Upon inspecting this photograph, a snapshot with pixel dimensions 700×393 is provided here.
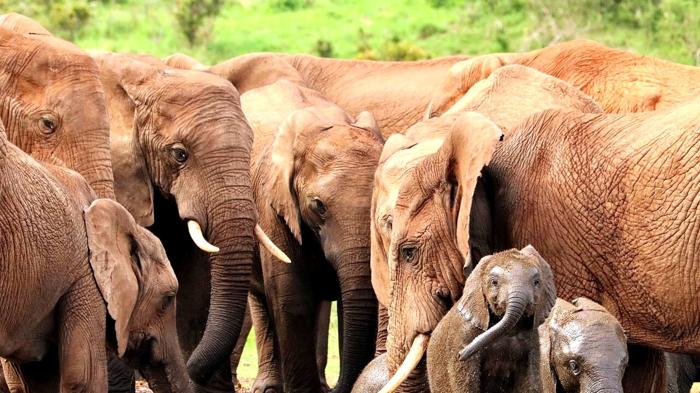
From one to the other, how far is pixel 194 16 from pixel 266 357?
13.1 m

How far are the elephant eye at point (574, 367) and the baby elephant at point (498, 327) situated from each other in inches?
8.5

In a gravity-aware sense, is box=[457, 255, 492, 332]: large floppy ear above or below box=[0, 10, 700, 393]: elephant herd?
above

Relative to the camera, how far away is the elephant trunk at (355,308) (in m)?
8.61

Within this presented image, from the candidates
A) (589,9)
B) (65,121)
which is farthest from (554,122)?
(589,9)

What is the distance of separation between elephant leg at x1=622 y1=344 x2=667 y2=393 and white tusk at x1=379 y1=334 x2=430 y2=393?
106 centimetres

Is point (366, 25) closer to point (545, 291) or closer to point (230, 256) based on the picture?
point (230, 256)

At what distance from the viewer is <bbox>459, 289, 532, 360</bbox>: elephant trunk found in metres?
5.75

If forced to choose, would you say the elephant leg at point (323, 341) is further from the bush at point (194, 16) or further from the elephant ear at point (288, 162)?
the bush at point (194, 16)

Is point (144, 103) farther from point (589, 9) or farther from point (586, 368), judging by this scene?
point (589, 9)

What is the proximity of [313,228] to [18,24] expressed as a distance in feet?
5.52

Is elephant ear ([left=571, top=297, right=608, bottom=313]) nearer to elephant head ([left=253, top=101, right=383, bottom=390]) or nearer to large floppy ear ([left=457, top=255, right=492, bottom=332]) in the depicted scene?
large floppy ear ([left=457, top=255, right=492, bottom=332])

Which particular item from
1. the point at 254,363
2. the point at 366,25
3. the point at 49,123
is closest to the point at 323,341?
the point at 254,363

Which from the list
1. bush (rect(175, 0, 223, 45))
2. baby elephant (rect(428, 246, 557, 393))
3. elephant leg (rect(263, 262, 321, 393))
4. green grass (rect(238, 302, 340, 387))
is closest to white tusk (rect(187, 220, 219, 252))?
elephant leg (rect(263, 262, 321, 393))

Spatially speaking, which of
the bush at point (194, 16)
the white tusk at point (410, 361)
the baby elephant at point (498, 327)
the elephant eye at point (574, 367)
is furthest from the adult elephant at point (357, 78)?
the bush at point (194, 16)
